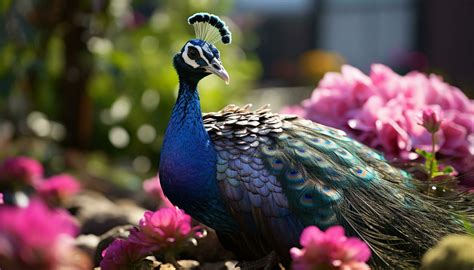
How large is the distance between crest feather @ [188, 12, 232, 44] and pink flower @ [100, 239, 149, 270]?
0.67m

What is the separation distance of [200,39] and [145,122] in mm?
4185

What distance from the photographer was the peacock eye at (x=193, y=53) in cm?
229

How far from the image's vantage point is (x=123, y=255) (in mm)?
2229

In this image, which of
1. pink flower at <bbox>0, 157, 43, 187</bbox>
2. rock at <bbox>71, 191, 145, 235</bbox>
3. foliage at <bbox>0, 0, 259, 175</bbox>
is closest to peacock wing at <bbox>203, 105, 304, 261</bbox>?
rock at <bbox>71, 191, 145, 235</bbox>

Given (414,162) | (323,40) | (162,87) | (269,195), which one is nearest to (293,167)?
(269,195)

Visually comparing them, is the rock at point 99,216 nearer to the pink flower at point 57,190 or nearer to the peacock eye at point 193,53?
the pink flower at point 57,190

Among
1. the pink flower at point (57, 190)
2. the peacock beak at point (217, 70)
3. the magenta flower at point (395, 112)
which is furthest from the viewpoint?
the pink flower at point (57, 190)

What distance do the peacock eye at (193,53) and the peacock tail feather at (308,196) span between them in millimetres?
235

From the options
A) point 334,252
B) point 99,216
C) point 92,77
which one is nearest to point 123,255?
Result: point 334,252

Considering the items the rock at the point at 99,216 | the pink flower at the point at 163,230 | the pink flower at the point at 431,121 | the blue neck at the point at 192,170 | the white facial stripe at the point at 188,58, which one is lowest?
the rock at the point at 99,216

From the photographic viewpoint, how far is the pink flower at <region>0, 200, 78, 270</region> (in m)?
1.45

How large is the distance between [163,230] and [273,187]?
0.37 m

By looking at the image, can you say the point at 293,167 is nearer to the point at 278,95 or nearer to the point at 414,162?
the point at 414,162

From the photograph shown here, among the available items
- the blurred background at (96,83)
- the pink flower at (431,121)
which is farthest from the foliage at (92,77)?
the pink flower at (431,121)
